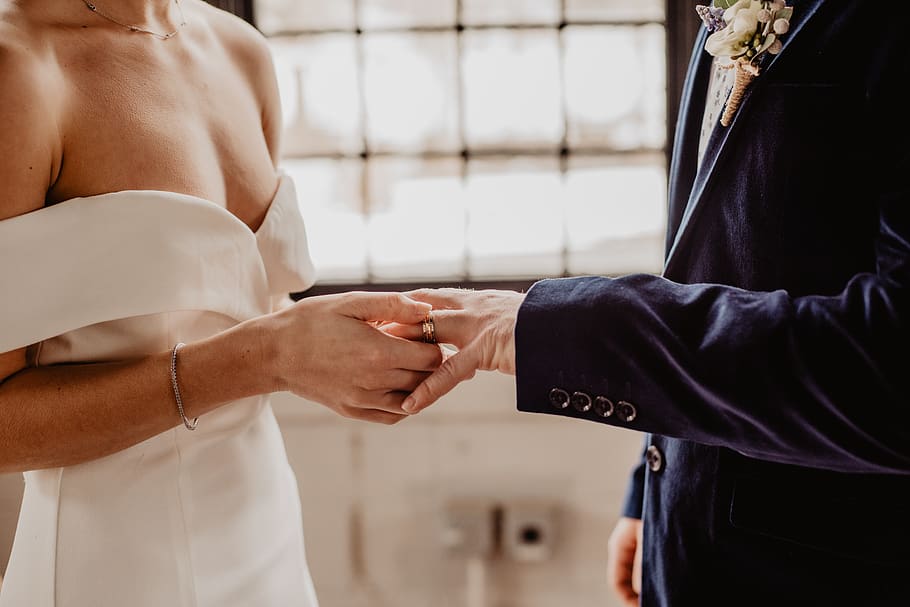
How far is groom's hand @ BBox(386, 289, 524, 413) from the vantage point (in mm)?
944

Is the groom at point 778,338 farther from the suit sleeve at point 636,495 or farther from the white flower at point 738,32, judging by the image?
the suit sleeve at point 636,495

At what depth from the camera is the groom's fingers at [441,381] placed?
100 centimetres

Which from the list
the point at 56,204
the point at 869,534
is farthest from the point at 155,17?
the point at 869,534

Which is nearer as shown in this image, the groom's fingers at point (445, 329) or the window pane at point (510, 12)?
the groom's fingers at point (445, 329)

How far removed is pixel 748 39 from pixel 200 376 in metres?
0.80

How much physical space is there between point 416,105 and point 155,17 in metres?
1.18

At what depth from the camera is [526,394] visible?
896mm

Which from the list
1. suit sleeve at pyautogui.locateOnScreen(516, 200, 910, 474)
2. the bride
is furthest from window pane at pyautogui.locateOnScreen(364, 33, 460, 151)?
suit sleeve at pyautogui.locateOnScreen(516, 200, 910, 474)

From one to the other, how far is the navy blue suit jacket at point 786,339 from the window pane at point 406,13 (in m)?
1.48

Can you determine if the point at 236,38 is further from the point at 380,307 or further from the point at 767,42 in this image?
the point at 767,42

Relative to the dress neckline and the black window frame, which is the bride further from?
the black window frame

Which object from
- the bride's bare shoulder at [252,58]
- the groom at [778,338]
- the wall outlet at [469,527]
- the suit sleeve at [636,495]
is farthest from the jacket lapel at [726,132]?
the wall outlet at [469,527]

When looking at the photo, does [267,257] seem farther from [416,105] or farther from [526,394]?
[416,105]

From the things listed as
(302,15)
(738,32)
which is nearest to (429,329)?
(738,32)
